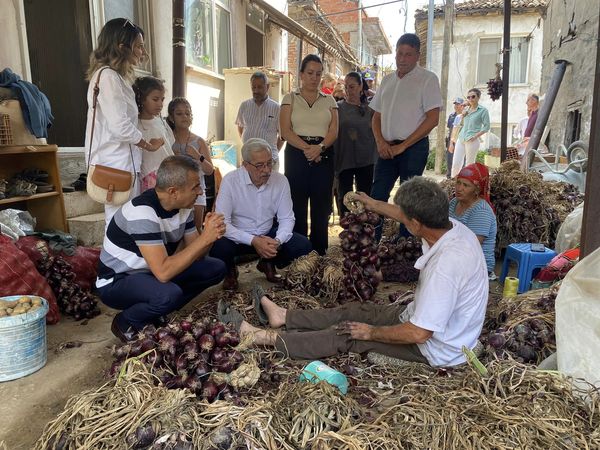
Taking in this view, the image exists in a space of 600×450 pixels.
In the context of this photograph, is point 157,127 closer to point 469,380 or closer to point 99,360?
point 99,360

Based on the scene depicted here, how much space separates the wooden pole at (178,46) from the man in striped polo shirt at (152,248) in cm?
249

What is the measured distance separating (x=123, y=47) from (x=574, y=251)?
3.56 metres

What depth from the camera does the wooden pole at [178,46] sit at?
14.8 feet

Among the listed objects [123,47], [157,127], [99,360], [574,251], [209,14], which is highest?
[209,14]

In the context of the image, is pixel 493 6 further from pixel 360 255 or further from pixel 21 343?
pixel 21 343

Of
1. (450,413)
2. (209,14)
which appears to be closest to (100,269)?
(450,413)

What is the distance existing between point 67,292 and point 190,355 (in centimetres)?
174

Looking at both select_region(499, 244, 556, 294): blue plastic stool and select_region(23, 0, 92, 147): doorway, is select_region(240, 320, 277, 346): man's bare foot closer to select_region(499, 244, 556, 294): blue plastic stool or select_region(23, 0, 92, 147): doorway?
select_region(499, 244, 556, 294): blue plastic stool

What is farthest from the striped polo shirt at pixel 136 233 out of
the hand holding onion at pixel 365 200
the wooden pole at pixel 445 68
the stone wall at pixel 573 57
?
the wooden pole at pixel 445 68

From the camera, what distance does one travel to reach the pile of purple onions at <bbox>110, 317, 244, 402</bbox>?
6.34 ft

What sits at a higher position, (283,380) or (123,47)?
(123,47)

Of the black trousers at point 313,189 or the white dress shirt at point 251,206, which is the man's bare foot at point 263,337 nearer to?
the white dress shirt at point 251,206

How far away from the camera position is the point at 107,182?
10.5ft

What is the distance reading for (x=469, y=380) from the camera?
199 centimetres
